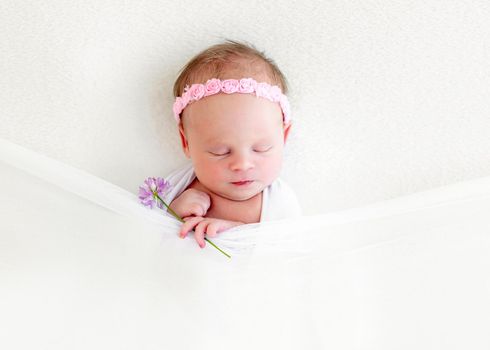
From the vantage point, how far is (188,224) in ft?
4.35

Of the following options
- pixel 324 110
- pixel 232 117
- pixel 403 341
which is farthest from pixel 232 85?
pixel 403 341

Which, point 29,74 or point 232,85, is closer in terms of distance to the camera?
point 232,85

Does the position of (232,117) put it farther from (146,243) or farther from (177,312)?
(177,312)

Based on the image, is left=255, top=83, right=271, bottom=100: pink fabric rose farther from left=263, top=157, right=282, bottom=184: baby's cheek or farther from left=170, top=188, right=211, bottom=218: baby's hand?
left=170, top=188, right=211, bottom=218: baby's hand

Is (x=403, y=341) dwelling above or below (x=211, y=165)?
below

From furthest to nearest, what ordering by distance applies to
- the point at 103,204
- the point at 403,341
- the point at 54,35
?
1. the point at 54,35
2. the point at 103,204
3. the point at 403,341

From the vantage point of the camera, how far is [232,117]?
1.34m

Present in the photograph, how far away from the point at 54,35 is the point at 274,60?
536mm

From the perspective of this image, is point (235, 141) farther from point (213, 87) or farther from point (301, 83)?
point (301, 83)

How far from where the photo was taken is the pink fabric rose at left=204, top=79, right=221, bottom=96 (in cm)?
135

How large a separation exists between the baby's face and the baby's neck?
46 mm

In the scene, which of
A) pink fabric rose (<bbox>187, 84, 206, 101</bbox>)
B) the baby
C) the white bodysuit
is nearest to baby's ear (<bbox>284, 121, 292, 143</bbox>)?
the baby

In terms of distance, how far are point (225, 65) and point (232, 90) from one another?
75mm

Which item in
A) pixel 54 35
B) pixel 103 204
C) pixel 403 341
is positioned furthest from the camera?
pixel 54 35
